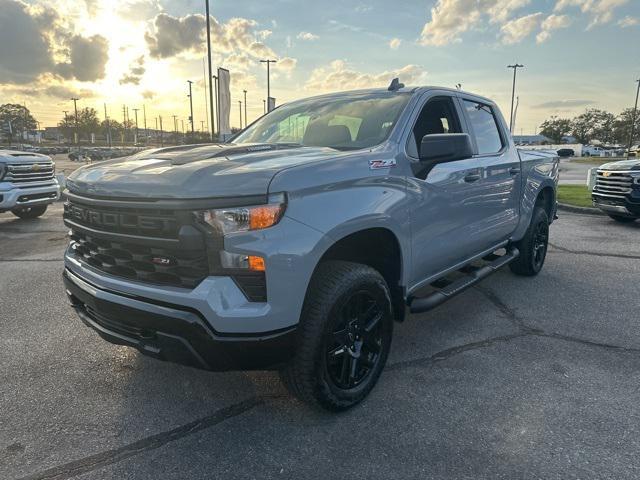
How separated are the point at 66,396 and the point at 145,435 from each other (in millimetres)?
729

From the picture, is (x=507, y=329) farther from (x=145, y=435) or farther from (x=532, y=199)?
(x=145, y=435)

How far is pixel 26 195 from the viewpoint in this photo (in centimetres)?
871

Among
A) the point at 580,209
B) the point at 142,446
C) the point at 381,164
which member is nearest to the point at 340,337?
the point at 381,164

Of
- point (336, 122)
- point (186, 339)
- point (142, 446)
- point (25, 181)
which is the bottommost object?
point (142, 446)

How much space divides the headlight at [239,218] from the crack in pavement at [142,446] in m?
1.17

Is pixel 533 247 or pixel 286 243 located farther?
pixel 533 247

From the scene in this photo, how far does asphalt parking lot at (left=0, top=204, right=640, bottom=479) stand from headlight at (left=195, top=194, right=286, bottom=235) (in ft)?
3.76

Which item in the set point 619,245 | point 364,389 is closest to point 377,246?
point 364,389

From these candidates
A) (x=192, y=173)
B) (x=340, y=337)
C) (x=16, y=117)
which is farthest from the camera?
(x=16, y=117)

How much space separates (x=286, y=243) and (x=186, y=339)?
0.65 metres

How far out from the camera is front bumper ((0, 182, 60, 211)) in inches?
328

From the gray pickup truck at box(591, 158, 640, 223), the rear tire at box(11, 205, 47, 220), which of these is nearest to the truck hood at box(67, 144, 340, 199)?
the gray pickup truck at box(591, 158, 640, 223)

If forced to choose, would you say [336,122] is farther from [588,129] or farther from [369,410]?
[588,129]

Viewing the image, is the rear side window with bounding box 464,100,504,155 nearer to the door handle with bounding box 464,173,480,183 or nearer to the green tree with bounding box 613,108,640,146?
the door handle with bounding box 464,173,480,183
